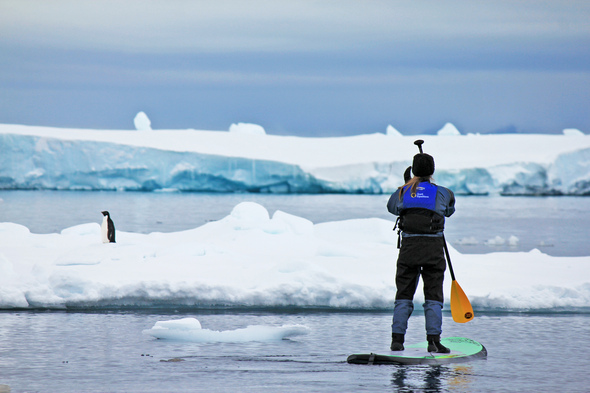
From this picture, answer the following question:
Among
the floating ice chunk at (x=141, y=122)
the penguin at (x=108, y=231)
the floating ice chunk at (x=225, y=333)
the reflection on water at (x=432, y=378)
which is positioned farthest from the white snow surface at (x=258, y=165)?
the reflection on water at (x=432, y=378)

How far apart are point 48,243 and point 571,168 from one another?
100ft

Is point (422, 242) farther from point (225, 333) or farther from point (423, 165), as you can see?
point (225, 333)

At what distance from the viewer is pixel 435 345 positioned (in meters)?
5.07

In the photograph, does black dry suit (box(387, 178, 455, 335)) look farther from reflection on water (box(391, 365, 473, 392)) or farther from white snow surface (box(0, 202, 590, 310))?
white snow surface (box(0, 202, 590, 310))

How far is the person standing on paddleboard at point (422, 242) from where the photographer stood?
4.89m

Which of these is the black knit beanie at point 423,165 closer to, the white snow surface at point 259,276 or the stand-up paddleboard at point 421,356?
the stand-up paddleboard at point 421,356

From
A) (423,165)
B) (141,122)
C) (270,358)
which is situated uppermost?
(141,122)

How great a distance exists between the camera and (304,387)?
4199 mm

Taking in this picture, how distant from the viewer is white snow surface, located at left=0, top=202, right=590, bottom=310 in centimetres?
759

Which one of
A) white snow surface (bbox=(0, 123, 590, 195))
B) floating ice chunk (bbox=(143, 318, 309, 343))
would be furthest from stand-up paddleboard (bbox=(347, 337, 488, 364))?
white snow surface (bbox=(0, 123, 590, 195))

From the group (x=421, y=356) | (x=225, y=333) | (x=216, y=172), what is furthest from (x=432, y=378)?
(x=216, y=172)

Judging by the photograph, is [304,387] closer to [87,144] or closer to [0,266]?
[0,266]

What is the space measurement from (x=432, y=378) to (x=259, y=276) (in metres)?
3.82

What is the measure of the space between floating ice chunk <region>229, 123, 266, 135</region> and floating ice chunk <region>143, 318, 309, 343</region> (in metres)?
44.2
